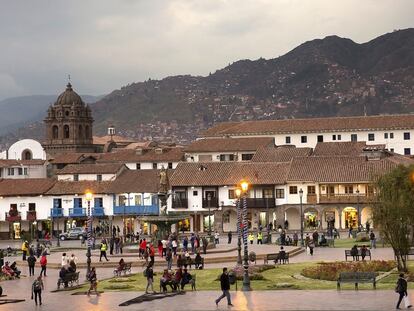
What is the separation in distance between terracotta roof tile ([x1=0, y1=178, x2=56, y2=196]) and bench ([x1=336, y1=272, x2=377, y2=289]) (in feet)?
188

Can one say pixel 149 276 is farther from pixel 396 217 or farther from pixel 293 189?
pixel 293 189

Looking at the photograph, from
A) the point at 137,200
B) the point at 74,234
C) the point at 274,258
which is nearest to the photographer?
the point at 274,258

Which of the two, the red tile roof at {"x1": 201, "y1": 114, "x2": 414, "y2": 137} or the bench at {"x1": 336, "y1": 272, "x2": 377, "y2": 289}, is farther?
the red tile roof at {"x1": 201, "y1": 114, "x2": 414, "y2": 137}

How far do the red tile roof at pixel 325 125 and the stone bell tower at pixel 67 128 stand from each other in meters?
27.6

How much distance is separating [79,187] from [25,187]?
563cm

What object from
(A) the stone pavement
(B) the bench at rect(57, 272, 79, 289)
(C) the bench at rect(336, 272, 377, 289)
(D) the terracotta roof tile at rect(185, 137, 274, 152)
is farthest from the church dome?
(C) the bench at rect(336, 272, 377, 289)

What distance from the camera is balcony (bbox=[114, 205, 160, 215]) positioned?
83.9m

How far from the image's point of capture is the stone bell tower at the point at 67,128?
13288cm

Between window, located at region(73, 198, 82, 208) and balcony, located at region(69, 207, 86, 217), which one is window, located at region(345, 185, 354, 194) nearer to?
balcony, located at region(69, 207, 86, 217)

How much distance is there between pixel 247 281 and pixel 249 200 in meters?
47.3

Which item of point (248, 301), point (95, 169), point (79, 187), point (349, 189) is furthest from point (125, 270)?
point (95, 169)

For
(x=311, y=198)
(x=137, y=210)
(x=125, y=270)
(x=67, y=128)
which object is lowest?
(x=125, y=270)

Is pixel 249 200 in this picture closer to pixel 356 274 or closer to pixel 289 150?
pixel 289 150

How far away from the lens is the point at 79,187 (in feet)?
287
